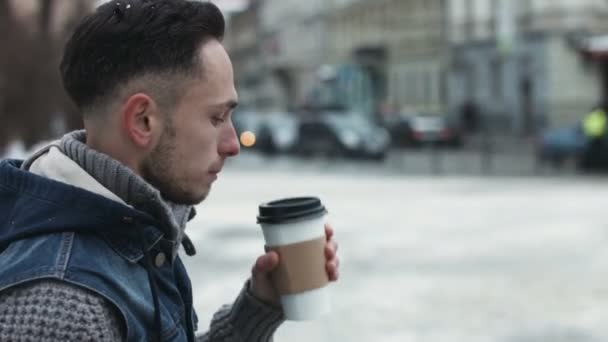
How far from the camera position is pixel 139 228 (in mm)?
1704

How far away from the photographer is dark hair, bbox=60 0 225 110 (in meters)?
1.70

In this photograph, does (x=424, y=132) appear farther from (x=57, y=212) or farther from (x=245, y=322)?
(x=57, y=212)

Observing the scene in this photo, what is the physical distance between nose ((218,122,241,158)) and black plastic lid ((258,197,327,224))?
229 mm

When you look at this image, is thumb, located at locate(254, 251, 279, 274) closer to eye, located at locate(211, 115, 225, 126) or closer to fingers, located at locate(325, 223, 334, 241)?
fingers, located at locate(325, 223, 334, 241)

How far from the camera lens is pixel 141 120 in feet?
5.63

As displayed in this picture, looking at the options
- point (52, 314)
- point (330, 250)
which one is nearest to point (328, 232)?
point (330, 250)

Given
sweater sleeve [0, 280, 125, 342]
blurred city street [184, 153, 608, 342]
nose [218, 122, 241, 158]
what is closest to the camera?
sweater sleeve [0, 280, 125, 342]

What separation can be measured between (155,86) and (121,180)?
15 centimetres

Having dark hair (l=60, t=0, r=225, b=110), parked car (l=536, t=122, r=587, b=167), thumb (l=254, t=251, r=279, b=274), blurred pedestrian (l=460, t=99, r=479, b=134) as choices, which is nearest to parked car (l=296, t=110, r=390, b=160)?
parked car (l=536, t=122, r=587, b=167)

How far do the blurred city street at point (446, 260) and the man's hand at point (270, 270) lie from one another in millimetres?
5757

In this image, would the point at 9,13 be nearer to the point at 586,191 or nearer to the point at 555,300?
the point at 586,191

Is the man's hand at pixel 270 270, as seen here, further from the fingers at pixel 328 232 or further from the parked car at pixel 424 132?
→ the parked car at pixel 424 132

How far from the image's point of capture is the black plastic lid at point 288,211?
206 centimetres

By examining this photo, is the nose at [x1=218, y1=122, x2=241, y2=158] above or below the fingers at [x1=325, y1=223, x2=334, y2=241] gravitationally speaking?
above
